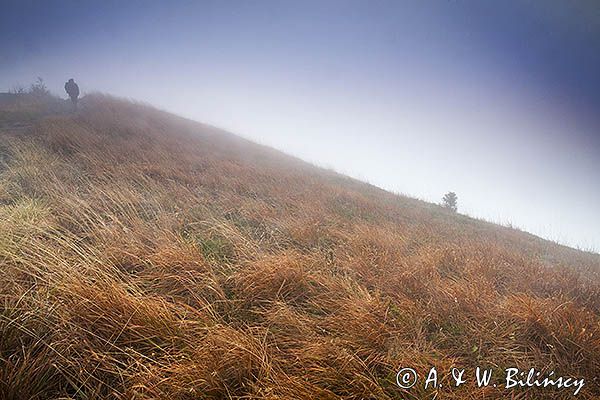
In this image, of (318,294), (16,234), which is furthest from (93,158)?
(318,294)

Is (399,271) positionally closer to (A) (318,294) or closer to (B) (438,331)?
(B) (438,331)

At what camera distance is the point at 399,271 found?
134 inches

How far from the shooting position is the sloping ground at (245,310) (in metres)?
1.57

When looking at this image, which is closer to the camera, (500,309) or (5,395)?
(5,395)

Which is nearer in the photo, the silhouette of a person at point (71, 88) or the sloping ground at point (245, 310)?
the sloping ground at point (245, 310)

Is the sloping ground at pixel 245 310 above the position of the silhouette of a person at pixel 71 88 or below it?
below

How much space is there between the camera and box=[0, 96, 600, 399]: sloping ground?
1.57m

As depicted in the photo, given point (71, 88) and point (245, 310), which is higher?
point (71, 88)

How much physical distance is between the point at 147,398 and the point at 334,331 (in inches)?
56.8

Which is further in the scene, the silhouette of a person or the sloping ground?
the silhouette of a person

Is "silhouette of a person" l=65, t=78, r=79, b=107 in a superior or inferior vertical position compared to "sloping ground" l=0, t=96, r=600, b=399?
superior

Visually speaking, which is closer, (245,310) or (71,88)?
(245,310)

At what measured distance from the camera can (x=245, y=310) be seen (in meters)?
2.32

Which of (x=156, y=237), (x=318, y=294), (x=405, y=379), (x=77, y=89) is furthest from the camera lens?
(x=77, y=89)
